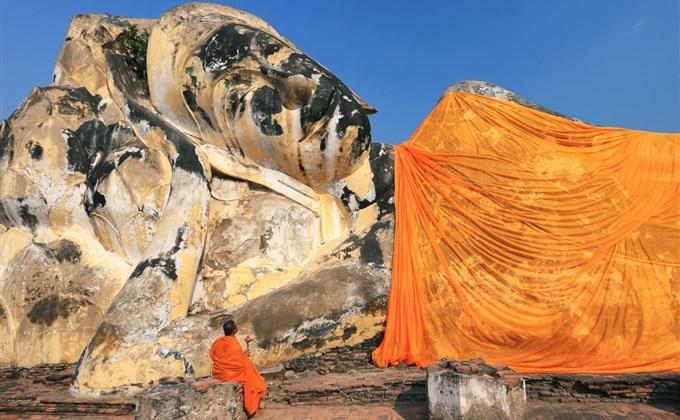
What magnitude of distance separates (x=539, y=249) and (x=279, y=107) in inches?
148

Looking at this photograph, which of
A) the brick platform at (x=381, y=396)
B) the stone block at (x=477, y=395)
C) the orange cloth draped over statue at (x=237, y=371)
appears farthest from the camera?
the orange cloth draped over statue at (x=237, y=371)

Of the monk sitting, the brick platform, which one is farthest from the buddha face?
the monk sitting

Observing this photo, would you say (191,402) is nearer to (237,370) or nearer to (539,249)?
(237,370)

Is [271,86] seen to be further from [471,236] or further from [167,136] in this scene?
[471,236]

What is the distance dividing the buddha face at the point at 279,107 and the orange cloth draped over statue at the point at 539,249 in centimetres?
98

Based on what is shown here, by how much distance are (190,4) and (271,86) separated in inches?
88.4

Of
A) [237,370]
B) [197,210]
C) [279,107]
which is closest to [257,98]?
[279,107]

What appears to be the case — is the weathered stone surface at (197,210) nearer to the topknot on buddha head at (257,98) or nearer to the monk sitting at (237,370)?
the topknot on buddha head at (257,98)

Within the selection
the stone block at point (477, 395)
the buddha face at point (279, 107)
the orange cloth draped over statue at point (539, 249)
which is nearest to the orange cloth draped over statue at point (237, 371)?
the orange cloth draped over statue at point (539, 249)

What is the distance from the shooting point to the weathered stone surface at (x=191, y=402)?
14.1ft

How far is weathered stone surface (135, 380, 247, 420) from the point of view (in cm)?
429

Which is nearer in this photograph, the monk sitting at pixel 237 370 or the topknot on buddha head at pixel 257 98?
the monk sitting at pixel 237 370

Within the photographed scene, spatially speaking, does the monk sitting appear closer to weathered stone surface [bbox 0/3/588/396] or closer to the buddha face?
weathered stone surface [bbox 0/3/588/396]

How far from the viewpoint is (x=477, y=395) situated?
4.11 meters
